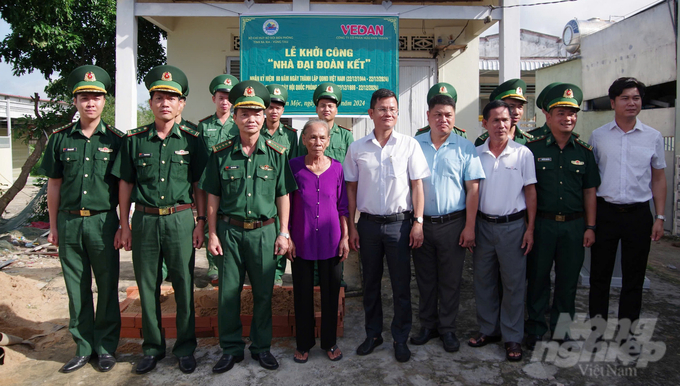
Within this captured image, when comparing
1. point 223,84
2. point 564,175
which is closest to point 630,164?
point 564,175

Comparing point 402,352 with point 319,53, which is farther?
point 319,53

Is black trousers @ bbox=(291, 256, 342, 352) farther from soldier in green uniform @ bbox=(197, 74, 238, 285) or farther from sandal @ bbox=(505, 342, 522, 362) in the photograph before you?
soldier in green uniform @ bbox=(197, 74, 238, 285)

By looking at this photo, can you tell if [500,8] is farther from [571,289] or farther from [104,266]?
[104,266]

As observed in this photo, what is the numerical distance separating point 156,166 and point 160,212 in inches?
12.4

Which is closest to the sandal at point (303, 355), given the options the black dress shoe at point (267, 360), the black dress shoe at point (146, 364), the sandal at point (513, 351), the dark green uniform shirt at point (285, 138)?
the black dress shoe at point (267, 360)

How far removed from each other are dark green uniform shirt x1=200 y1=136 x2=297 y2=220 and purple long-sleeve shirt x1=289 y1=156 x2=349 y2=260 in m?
0.10

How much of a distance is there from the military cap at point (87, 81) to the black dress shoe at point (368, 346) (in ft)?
8.50

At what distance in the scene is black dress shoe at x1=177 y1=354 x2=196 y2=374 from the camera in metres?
3.05

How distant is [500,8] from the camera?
6.81 metres

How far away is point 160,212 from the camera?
306 centimetres

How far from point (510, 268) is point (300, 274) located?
1516mm

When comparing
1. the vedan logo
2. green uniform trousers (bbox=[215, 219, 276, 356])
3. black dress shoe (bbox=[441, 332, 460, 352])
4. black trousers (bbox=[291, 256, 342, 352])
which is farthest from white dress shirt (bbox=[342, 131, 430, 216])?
the vedan logo

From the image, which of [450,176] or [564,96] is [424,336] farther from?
[564,96]

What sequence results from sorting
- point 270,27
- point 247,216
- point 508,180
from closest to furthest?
1. point 247,216
2. point 508,180
3. point 270,27
